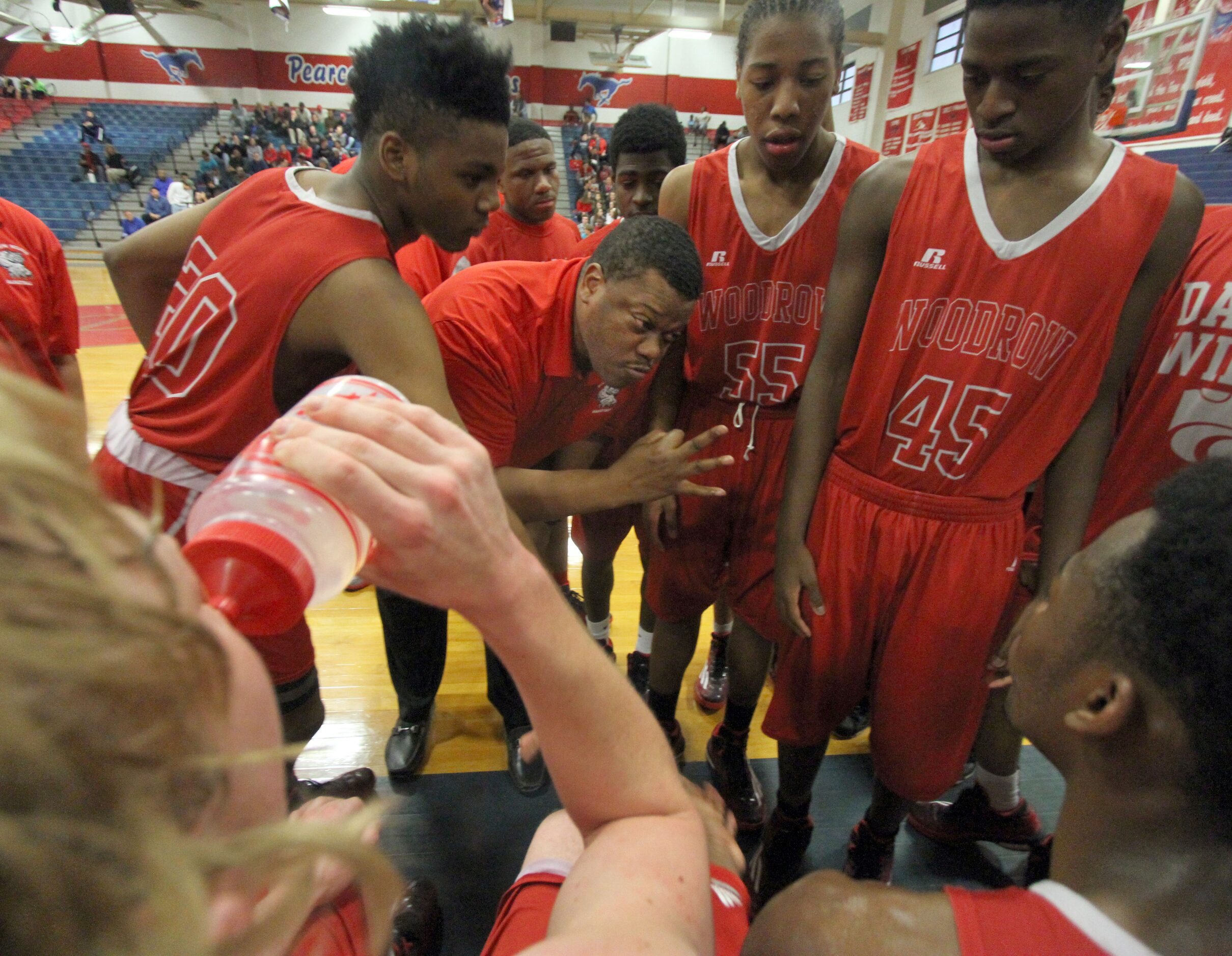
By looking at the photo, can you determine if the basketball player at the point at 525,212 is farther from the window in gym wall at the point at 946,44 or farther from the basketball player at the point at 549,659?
the window in gym wall at the point at 946,44

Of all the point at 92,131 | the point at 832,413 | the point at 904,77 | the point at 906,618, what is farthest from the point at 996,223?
the point at 92,131

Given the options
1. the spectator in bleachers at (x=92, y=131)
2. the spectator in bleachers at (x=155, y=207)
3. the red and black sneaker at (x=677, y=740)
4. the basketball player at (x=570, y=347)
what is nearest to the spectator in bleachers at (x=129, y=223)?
the spectator in bleachers at (x=155, y=207)

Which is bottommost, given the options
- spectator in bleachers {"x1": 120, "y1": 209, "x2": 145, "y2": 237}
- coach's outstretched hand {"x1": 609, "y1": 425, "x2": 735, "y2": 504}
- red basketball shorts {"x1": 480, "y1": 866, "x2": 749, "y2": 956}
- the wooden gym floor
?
the wooden gym floor

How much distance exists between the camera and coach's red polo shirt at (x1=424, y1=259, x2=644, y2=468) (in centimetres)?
166

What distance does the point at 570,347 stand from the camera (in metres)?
1.81

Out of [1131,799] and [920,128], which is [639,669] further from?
[920,128]

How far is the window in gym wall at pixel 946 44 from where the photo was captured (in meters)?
12.0

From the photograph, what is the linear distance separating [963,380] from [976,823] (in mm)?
1415

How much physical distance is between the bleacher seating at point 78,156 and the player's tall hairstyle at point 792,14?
57.8ft

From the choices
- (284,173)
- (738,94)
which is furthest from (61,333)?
(738,94)

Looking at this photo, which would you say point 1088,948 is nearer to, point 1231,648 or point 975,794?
point 1231,648

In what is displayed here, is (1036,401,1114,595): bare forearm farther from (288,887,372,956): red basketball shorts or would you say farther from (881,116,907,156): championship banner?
(881,116,907,156): championship banner

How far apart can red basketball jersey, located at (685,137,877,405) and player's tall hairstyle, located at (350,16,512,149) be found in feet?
2.23

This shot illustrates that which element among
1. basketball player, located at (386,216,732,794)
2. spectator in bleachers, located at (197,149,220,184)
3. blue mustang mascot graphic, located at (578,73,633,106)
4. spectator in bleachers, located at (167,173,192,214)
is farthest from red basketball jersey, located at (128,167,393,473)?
blue mustang mascot graphic, located at (578,73,633,106)
